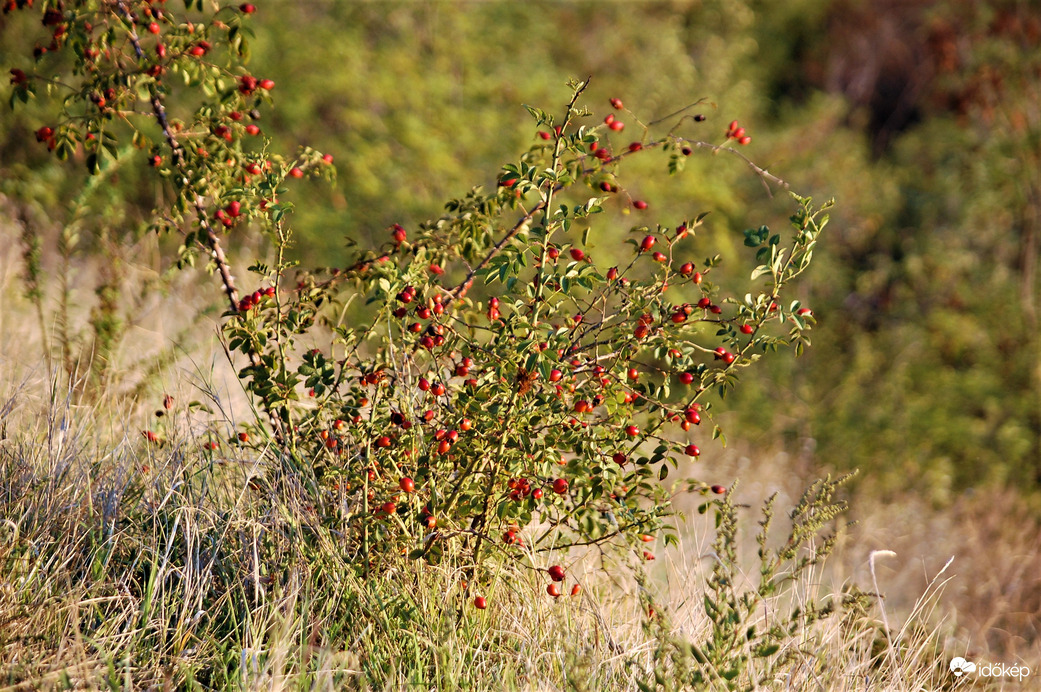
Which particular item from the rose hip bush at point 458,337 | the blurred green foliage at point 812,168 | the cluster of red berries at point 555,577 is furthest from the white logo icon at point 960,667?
the blurred green foliage at point 812,168

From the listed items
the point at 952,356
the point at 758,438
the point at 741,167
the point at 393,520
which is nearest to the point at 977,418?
the point at 952,356

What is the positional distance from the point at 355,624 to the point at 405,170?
5.50 meters

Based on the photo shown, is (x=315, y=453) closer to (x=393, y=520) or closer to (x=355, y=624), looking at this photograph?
(x=393, y=520)

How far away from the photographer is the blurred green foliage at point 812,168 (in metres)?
7.00

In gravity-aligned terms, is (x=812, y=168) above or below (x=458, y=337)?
above

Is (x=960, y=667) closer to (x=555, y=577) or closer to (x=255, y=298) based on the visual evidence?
(x=555, y=577)

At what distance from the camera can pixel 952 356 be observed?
25.3 feet

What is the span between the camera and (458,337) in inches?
92.2

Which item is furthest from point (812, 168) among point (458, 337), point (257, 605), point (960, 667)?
point (257, 605)

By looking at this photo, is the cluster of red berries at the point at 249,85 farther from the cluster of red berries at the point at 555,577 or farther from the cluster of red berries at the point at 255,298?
the cluster of red berries at the point at 555,577

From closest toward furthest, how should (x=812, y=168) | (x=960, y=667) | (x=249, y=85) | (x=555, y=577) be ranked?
(x=555, y=577)
(x=249, y=85)
(x=960, y=667)
(x=812, y=168)

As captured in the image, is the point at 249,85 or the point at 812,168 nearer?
the point at 249,85

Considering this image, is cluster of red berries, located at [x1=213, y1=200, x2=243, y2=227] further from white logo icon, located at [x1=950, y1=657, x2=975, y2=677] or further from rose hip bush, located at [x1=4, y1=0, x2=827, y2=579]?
white logo icon, located at [x1=950, y1=657, x2=975, y2=677]

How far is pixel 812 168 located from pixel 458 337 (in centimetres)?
786
